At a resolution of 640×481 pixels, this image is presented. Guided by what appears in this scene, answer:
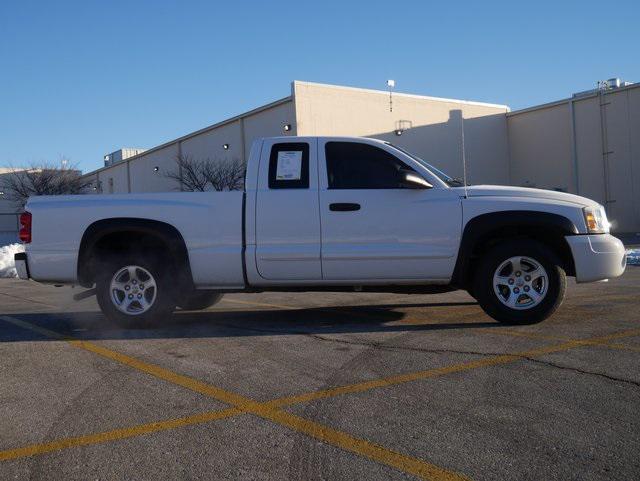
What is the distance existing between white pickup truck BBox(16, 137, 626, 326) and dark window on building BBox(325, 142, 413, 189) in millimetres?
12

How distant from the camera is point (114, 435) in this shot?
12.7ft

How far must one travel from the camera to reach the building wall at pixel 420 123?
101 feet

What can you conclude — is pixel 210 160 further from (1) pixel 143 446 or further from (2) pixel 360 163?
(1) pixel 143 446

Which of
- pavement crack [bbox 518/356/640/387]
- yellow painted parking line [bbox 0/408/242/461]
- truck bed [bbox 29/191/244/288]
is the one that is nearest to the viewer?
yellow painted parking line [bbox 0/408/242/461]

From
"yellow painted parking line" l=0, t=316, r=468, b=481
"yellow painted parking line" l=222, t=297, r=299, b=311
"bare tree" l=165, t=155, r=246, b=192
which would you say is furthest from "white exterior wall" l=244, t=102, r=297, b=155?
"yellow painted parking line" l=0, t=316, r=468, b=481

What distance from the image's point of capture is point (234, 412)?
4.22m

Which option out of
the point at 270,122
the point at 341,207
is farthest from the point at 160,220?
the point at 270,122

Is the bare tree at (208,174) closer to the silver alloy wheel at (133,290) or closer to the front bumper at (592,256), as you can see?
the silver alloy wheel at (133,290)

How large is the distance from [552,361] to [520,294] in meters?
1.66

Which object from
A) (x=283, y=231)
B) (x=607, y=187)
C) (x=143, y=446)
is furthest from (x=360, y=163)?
(x=607, y=187)

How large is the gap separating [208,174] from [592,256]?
98.7 feet

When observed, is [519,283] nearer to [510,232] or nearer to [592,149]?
[510,232]

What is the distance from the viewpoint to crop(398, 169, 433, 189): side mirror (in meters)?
6.73

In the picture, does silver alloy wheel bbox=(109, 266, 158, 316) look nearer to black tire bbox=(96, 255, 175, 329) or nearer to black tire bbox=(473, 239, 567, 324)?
black tire bbox=(96, 255, 175, 329)
